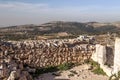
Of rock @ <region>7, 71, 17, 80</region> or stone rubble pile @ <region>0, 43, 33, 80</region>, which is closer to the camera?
rock @ <region>7, 71, 17, 80</region>

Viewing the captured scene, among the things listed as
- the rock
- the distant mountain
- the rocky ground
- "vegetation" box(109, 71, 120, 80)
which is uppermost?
the rock

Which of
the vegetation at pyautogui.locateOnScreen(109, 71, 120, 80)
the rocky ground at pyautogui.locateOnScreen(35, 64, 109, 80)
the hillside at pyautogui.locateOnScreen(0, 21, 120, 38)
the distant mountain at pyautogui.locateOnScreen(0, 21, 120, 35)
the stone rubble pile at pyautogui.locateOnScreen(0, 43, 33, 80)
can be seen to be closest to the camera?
the stone rubble pile at pyautogui.locateOnScreen(0, 43, 33, 80)

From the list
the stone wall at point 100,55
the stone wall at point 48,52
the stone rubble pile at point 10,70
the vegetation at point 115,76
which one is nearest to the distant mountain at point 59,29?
the stone wall at point 48,52

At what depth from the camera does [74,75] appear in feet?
Answer: 57.0

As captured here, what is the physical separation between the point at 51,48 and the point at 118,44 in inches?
178

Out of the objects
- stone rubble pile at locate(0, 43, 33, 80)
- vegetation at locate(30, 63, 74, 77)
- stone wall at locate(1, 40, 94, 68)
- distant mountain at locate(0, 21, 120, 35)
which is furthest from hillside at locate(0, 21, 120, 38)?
stone rubble pile at locate(0, 43, 33, 80)

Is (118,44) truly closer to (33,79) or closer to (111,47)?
(111,47)

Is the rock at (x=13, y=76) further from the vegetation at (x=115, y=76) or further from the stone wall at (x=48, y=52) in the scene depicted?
the vegetation at (x=115, y=76)

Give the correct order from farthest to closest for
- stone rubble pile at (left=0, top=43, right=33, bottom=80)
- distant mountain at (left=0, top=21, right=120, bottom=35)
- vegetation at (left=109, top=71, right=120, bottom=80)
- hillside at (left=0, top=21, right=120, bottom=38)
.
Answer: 1. distant mountain at (left=0, top=21, right=120, bottom=35)
2. hillside at (left=0, top=21, right=120, bottom=38)
3. vegetation at (left=109, top=71, right=120, bottom=80)
4. stone rubble pile at (left=0, top=43, right=33, bottom=80)

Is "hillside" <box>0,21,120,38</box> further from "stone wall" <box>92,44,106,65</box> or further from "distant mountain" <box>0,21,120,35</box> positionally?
"stone wall" <box>92,44,106,65</box>

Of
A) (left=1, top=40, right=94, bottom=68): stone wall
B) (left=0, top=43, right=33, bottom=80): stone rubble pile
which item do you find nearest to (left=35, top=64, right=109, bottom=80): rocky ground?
(left=1, top=40, right=94, bottom=68): stone wall

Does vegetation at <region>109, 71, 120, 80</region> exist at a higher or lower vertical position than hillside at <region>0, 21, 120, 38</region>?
higher

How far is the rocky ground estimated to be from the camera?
1691 centimetres

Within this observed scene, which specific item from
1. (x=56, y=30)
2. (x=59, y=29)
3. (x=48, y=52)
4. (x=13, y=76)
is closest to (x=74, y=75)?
(x=48, y=52)
